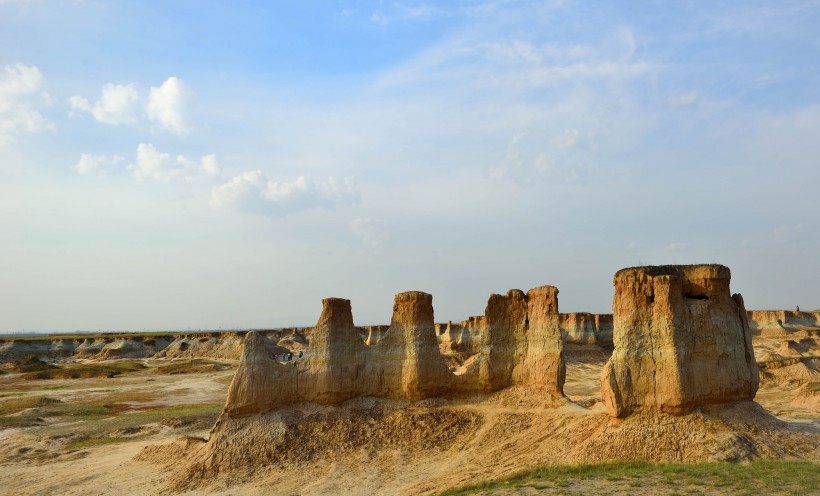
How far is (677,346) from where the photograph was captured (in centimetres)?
1700

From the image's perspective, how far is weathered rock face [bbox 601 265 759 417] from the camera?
16892 millimetres

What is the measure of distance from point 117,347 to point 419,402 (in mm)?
94279

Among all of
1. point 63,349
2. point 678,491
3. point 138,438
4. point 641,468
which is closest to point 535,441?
point 641,468

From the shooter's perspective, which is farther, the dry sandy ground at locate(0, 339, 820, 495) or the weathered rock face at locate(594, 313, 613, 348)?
the weathered rock face at locate(594, 313, 613, 348)

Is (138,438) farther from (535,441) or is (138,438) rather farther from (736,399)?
(736,399)

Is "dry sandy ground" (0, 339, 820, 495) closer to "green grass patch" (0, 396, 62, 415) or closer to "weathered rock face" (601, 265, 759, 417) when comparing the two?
"weathered rock face" (601, 265, 759, 417)

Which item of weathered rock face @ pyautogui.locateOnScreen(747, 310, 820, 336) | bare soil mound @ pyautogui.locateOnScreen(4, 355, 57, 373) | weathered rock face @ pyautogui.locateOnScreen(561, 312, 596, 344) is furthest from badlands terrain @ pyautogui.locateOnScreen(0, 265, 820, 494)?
weathered rock face @ pyautogui.locateOnScreen(747, 310, 820, 336)

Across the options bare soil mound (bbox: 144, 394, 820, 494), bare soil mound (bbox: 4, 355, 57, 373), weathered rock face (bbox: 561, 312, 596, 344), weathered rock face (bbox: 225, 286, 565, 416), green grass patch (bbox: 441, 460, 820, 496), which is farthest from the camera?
bare soil mound (bbox: 4, 355, 57, 373)

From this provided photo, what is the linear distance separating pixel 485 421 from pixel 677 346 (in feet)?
26.2

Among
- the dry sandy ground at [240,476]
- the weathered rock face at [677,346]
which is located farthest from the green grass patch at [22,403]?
the weathered rock face at [677,346]

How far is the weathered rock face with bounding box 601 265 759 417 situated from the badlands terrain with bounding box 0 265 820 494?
0.04 meters

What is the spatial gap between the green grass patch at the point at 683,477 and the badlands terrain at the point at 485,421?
71 mm

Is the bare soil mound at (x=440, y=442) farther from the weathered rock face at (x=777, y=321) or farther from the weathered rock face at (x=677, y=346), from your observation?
the weathered rock face at (x=777, y=321)

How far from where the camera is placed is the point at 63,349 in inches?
4016
